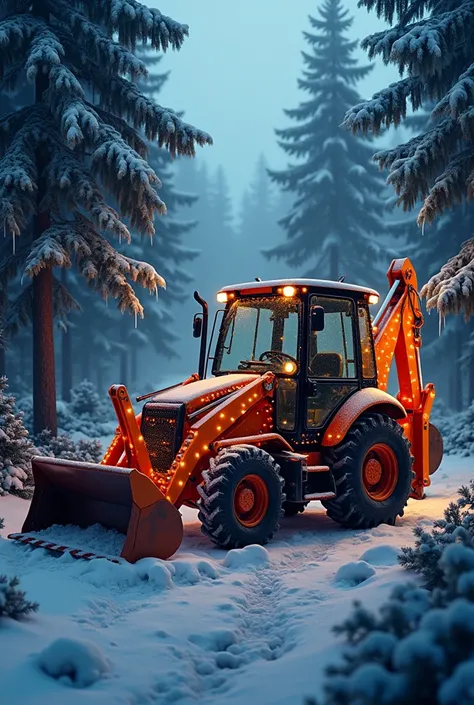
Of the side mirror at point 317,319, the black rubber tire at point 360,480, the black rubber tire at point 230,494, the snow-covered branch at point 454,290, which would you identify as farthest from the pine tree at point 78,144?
the black rubber tire at point 230,494

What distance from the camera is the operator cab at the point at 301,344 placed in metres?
8.48

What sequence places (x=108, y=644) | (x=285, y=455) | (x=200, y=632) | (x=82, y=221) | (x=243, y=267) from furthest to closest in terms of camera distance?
1. (x=243, y=267)
2. (x=82, y=221)
3. (x=285, y=455)
4. (x=200, y=632)
5. (x=108, y=644)

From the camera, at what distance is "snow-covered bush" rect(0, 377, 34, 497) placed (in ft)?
33.8

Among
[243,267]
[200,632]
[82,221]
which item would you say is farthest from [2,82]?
[243,267]

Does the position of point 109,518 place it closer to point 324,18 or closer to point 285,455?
point 285,455

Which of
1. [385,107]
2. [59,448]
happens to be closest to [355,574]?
[59,448]

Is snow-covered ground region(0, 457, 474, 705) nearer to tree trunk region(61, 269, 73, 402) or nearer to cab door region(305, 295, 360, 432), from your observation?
cab door region(305, 295, 360, 432)

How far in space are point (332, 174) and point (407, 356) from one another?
20.8 m

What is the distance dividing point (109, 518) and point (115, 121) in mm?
9668

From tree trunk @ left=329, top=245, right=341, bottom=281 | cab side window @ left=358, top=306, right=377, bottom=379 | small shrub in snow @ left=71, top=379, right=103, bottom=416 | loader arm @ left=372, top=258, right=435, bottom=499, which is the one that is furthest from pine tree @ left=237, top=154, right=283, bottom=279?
cab side window @ left=358, top=306, right=377, bottom=379

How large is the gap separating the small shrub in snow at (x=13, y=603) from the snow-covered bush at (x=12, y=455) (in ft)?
18.8

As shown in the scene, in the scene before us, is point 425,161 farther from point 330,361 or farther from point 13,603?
point 13,603

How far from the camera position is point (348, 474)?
332 inches

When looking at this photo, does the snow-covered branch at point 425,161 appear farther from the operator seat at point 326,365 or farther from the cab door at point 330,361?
the operator seat at point 326,365
